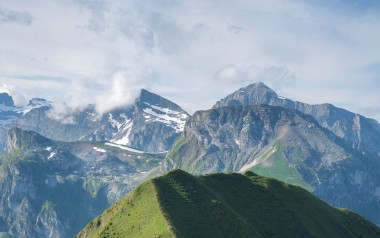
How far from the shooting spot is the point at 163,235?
19912 centimetres
